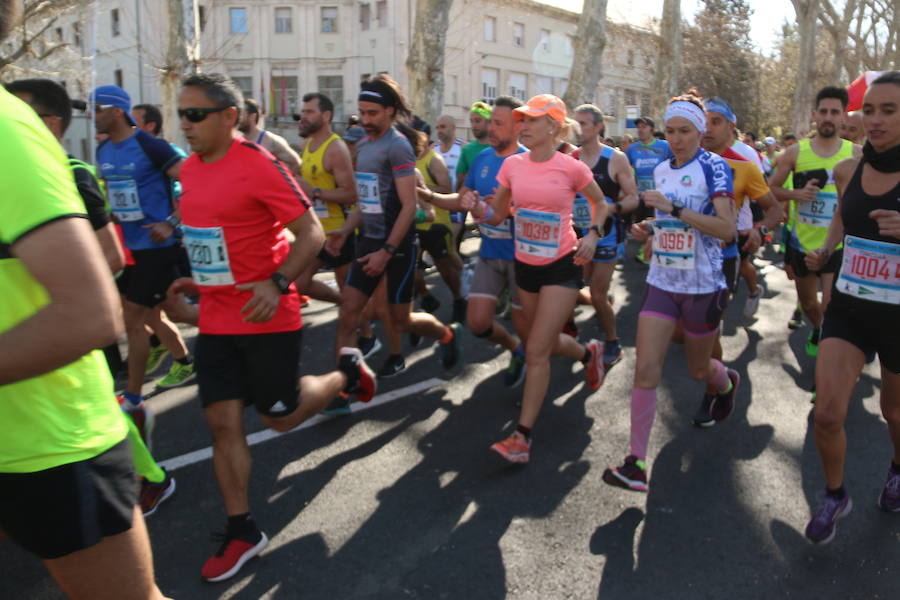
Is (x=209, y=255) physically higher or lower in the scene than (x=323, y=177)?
lower

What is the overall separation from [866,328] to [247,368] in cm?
276

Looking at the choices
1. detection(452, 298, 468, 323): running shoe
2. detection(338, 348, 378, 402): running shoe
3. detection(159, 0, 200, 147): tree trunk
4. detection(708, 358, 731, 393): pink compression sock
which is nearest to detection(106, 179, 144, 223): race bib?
detection(338, 348, 378, 402): running shoe

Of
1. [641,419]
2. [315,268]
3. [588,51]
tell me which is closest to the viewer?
[641,419]

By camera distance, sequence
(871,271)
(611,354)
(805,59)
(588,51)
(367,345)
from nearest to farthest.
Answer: (871,271) < (611,354) < (367,345) < (588,51) < (805,59)

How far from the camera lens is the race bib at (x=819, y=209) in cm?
611

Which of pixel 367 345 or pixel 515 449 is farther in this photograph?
pixel 367 345

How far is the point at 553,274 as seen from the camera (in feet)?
14.8

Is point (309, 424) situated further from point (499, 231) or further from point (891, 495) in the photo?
point (891, 495)

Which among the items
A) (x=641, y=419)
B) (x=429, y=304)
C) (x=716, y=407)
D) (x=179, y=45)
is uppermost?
(x=179, y=45)

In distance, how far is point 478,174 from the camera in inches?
215

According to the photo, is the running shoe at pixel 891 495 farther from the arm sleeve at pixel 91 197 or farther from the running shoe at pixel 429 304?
the running shoe at pixel 429 304

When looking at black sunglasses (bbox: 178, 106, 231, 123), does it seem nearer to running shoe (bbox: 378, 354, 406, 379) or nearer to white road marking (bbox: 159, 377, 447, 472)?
white road marking (bbox: 159, 377, 447, 472)

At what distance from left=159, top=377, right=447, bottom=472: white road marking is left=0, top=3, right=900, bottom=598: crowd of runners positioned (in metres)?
0.16

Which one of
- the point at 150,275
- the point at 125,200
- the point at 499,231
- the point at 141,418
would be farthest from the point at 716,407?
the point at 125,200
